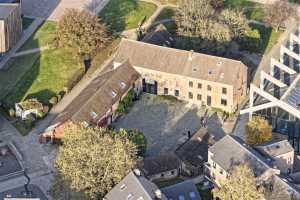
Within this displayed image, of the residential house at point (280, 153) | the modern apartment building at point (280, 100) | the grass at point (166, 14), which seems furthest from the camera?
the grass at point (166, 14)

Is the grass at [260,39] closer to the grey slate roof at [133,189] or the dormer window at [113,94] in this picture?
the dormer window at [113,94]

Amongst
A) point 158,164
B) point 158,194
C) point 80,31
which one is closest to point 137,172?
point 158,194

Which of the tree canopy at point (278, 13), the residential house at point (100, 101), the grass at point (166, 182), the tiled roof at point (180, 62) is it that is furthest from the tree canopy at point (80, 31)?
the grass at point (166, 182)

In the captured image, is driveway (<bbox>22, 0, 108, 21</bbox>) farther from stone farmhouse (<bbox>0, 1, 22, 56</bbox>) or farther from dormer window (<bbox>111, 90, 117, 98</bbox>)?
dormer window (<bbox>111, 90, 117, 98</bbox>)

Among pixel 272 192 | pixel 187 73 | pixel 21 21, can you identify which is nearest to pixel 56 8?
pixel 21 21

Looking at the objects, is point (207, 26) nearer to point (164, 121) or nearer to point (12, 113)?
point (164, 121)
